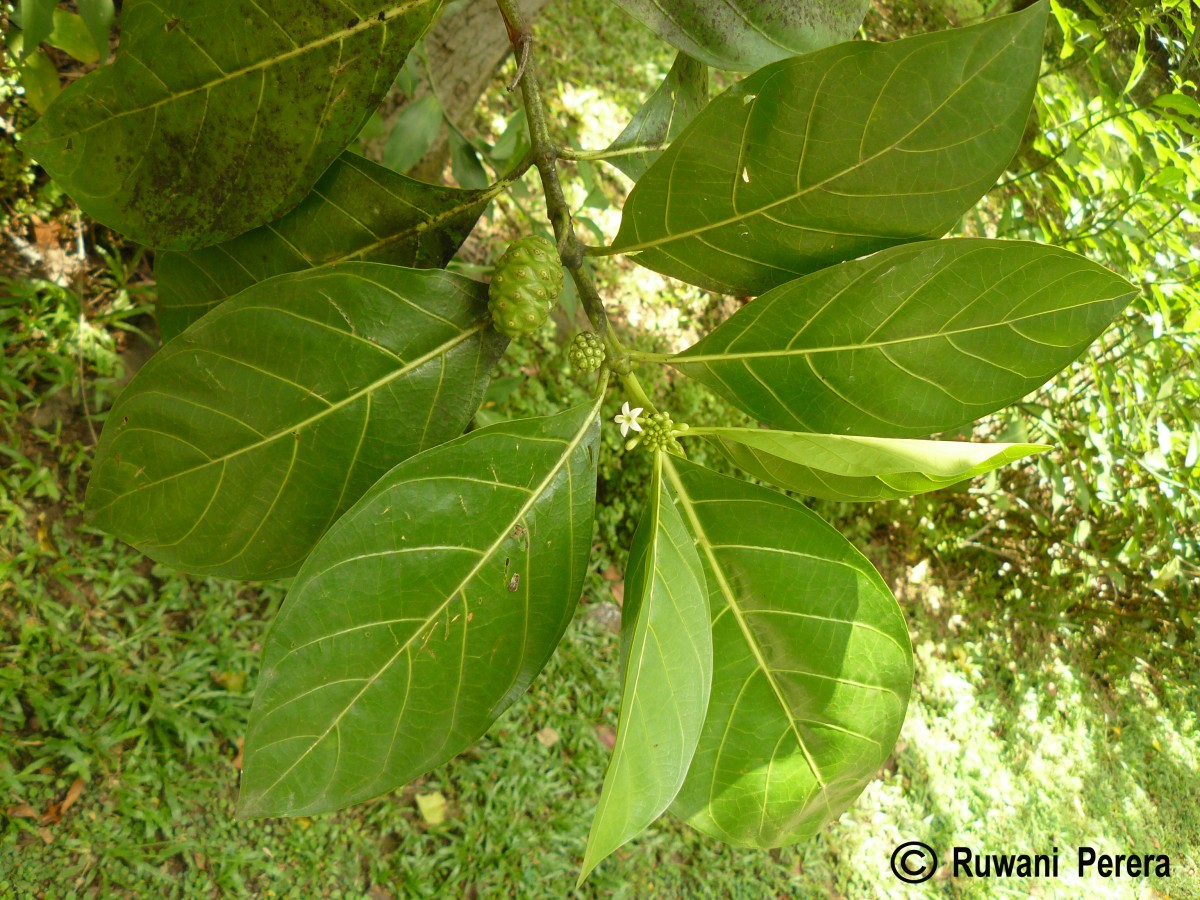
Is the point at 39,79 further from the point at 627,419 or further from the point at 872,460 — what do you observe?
the point at 872,460

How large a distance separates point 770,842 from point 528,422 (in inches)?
22.5

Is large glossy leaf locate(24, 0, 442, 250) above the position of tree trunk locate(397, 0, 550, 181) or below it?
below

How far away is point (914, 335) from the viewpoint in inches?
Answer: 32.9

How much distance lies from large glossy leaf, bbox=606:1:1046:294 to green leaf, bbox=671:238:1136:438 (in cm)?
5

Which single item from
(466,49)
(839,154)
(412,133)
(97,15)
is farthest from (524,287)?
(466,49)

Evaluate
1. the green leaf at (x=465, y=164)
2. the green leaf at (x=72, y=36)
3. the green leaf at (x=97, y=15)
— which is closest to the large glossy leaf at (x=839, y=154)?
the green leaf at (x=465, y=164)

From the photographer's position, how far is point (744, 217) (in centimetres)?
85

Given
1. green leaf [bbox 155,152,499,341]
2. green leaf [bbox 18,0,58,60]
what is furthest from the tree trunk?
green leaf [bbox 155,152,499,341]

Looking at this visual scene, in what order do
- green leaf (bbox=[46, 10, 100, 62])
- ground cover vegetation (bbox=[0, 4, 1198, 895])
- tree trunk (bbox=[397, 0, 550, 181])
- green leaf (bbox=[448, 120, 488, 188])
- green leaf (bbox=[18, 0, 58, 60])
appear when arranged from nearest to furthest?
green leaf (bbox=[18, 0, 58, 60]) < green leaf (bbox=[46, 10, 100, 62]) < green leaf (bbox=[448, 120, 488, 188]) < ground cover vegetation (bbox=[0, 4, 1198, 895]) < tree trunk (bbox=[397, 0, 550, 181])

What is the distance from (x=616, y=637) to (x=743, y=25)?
7.82 feet

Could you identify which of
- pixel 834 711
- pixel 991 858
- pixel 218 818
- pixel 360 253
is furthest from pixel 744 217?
pixel 991 858

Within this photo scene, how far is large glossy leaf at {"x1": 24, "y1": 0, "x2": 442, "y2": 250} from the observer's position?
756 mm

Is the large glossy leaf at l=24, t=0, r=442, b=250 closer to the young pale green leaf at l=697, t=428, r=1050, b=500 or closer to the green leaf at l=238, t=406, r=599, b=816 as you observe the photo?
the green leaf at l=238, t=406, r=599, b=816

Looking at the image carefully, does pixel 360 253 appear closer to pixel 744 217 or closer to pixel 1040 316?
pixel 744 217
